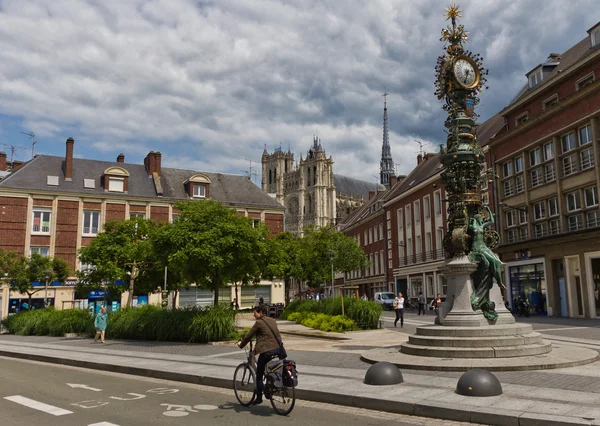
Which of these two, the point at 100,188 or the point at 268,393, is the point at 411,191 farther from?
the point at 268,393

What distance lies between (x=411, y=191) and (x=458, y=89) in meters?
30.9

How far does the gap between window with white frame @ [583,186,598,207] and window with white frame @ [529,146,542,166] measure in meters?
4.25

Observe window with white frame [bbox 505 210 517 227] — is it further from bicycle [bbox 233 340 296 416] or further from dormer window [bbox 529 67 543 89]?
bicycle [bbox 233 340 296 416]

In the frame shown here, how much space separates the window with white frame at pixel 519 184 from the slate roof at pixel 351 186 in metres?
111

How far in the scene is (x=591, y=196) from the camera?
85.4 ft

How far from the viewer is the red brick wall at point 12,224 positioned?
3747 centimetres

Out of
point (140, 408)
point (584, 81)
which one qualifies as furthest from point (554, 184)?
point (140, 408)

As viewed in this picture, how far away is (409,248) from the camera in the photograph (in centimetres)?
4584

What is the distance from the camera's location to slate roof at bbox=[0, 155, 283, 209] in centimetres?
4003

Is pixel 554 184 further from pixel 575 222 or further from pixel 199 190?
pixel 199 190

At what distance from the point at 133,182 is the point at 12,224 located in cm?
1024

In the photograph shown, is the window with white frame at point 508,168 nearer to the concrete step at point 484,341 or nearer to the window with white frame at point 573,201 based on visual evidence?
the window with white frame at point 573,201

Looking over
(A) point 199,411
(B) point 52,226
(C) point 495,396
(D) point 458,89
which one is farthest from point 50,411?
(B) point 52,226

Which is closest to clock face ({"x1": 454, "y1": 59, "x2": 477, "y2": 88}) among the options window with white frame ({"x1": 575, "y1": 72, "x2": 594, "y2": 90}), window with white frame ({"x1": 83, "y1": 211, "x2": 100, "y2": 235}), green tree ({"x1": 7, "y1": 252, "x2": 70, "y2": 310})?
window with white frame ({"x1": 575, "y1": 72, "x2": 594, "y2": 90})
